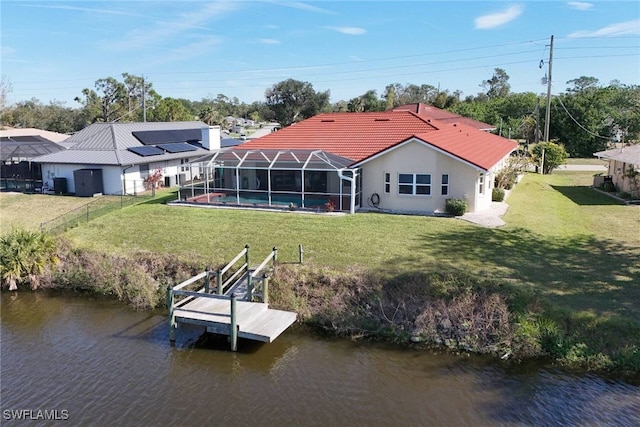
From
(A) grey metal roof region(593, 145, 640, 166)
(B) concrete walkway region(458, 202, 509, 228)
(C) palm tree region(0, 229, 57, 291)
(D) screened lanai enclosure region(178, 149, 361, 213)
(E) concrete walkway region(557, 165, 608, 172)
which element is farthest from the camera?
(E) concrete walkway region(557, 165, 608, 172)

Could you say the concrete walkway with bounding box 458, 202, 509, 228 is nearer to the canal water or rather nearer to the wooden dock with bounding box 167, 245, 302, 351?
the canal water

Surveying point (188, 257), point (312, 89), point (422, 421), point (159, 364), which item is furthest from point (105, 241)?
point (312, 89)

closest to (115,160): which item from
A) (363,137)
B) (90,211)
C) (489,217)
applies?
(90,211)

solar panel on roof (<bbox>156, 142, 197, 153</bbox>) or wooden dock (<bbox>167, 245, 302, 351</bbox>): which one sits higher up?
solar panel on roof (<bbox>156, 142, 197, 153</bbox>)

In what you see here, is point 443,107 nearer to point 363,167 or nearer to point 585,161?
point 585,161

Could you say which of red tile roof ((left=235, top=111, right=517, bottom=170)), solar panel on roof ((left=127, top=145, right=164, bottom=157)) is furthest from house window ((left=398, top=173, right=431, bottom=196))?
solar panel on roof ((left=127, top=145, right=164, bottom=157))

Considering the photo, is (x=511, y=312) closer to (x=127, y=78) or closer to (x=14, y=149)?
(x=14, y=149)
